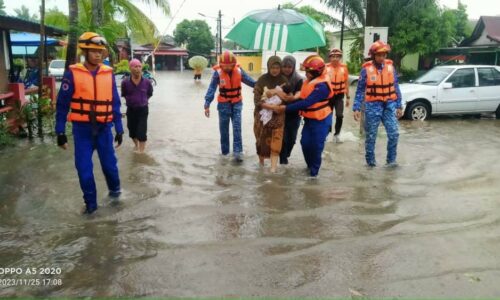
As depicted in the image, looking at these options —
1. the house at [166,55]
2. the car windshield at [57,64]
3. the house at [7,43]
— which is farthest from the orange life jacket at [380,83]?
the house at [166,55]

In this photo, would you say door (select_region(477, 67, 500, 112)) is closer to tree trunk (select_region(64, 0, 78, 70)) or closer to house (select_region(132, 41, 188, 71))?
tree trunk (select_region(64, 0, 78, 70))

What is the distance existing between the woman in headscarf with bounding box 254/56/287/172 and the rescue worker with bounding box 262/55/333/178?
0.17 meters

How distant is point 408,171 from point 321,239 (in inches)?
118

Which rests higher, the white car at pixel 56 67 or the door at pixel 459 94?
the white car at pixel 56 67

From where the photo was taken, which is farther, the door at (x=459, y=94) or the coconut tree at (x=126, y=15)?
the coconut tree at (x=126, y=15)

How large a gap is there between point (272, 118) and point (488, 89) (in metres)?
8.42

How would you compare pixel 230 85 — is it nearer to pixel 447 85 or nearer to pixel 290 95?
pixel 290 95

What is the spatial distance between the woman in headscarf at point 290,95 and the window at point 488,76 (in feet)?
25.7

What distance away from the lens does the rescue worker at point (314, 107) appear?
585 centimetres

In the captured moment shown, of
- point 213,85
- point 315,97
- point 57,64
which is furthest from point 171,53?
point 315,97

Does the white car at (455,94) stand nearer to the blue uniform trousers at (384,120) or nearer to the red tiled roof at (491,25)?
the blue uniform trousers at (384,120)

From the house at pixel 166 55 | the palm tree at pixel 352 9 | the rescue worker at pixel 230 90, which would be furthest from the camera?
the house at pixel 166 55

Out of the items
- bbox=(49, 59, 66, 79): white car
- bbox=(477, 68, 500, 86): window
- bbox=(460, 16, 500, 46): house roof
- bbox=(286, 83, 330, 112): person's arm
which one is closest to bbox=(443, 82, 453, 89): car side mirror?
bbox=(477, 68, 500, 86): window

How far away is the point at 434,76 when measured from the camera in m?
12.5
